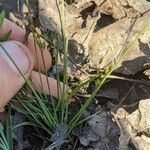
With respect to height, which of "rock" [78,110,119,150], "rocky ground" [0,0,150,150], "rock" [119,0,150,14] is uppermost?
"rock" [119,0,150,14]

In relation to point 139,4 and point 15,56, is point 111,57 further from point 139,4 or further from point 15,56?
point 15,56

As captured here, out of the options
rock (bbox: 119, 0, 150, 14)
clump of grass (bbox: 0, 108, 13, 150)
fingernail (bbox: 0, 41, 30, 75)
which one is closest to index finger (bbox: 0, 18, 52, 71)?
fingernail (bbox: 0, 41, 30, 75)

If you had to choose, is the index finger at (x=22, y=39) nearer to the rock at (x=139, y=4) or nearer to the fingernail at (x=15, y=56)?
the fingernail at (x=15, y=56)

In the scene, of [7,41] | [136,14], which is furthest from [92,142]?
[136,14]

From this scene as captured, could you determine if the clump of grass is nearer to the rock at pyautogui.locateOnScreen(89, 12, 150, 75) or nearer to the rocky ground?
the rocky ground

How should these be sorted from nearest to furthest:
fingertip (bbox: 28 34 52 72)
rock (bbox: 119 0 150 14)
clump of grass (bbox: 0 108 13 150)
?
clump of grass (bbox: 0 108 13 150)
fingertip (bbox: 28 34 52 72)
rock (bbox: 119 0 150 14)

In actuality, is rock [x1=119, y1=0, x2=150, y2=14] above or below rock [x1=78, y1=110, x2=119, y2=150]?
above

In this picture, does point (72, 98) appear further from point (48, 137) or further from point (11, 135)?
point (11, 135)

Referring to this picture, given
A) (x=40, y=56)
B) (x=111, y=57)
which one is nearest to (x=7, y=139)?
(x=40, y=56)

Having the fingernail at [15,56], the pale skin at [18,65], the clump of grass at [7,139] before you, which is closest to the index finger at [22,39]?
the pale skin at [18,65]

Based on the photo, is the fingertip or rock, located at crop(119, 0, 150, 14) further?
rock, located at crop(119, 0, 150, 14)
